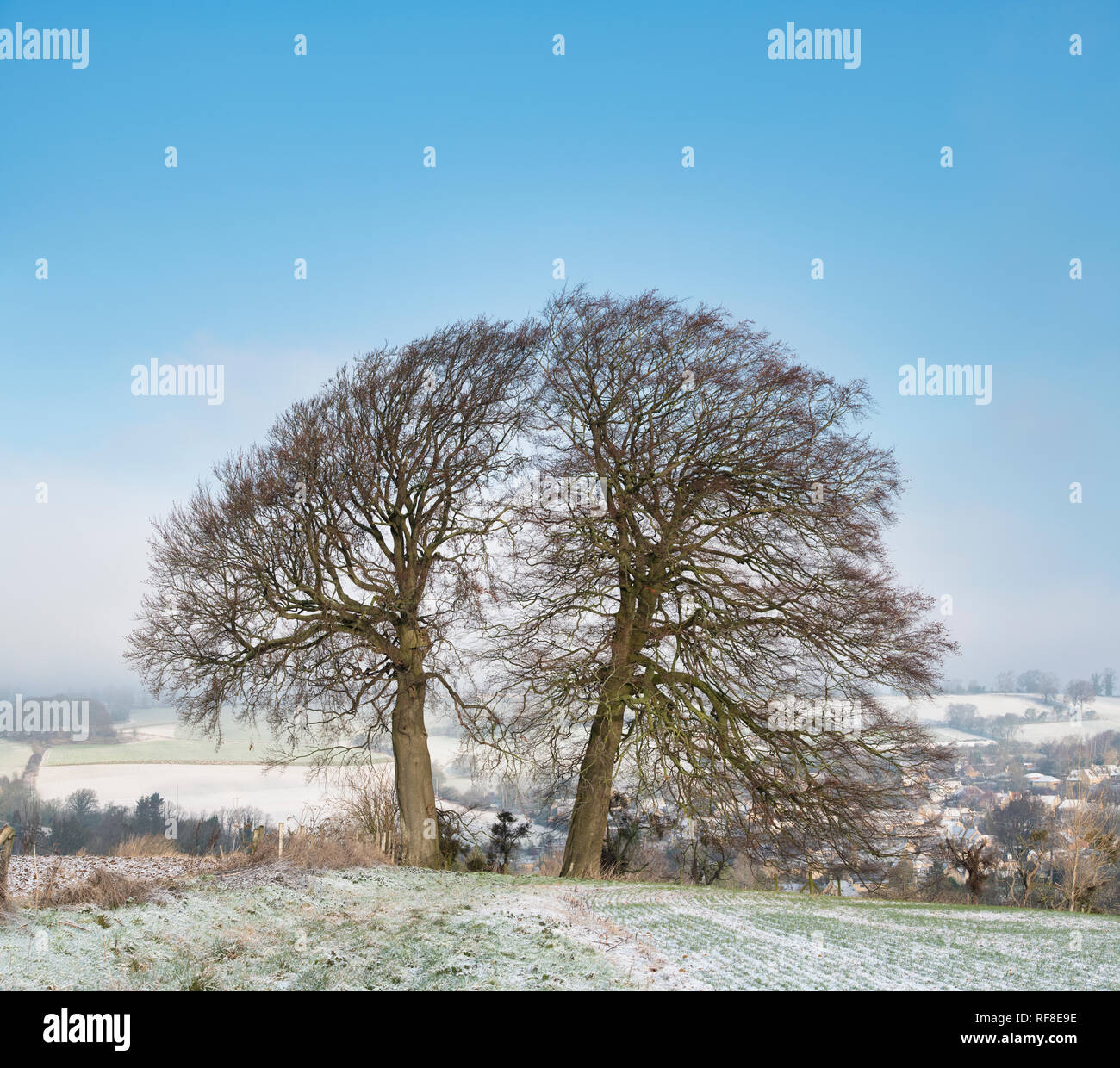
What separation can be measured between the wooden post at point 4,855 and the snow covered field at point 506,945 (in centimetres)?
27

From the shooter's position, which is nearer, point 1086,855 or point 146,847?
point 146,847

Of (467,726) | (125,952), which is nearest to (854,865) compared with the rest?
(467,726)

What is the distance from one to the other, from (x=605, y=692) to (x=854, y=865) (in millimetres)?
5212

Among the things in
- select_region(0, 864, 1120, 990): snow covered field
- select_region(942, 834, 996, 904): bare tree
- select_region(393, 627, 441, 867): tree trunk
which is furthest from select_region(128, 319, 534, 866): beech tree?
select_region(942, 834, 996, 904): bare tree

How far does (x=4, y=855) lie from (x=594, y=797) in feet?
31.6

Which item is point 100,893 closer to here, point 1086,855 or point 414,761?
point 414,761

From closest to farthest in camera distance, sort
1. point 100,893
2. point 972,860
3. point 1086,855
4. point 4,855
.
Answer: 1. point 4,855
2. point 100,893
3. point 972,860
4. point 1086,855

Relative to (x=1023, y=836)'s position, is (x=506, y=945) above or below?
above

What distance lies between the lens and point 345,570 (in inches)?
636

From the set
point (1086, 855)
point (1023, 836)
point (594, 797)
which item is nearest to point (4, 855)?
point (594, 797)

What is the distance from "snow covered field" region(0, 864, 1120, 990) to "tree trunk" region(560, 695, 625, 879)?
15.9 ft

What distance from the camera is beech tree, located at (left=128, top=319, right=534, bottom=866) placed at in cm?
1566

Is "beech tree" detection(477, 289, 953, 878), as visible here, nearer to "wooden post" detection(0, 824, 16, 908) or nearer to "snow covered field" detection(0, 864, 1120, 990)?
"snow covered field" detection(0, 864, 1120, 990)

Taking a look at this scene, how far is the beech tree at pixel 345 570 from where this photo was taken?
51.4ft
